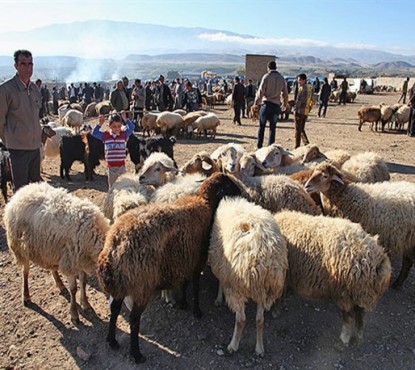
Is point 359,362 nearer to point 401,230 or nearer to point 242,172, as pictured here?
point 401,230

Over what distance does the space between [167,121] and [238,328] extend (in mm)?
10860

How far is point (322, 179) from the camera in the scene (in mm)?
4617

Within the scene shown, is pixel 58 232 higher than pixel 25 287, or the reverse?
pixel 58 232

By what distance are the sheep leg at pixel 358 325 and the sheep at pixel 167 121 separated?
431 inches

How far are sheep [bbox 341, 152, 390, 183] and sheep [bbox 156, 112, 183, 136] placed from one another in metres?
8.27

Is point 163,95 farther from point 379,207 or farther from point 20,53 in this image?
point 379,207

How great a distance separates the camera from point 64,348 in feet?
11.4

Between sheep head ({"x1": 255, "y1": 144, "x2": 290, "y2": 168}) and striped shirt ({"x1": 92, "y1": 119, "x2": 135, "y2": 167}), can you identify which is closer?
striped shirt ({"x1": 92, "y1": 119, "x2": 135, "y2": 167})

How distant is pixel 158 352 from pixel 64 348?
0.87 meters

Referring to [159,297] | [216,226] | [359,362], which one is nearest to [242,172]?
[216,226]

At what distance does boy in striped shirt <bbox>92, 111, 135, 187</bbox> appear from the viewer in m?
5.73

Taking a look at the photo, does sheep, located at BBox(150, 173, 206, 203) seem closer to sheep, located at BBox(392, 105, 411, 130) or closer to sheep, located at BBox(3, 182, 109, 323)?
sheep, located at BBox(3, 182, 109, 323)

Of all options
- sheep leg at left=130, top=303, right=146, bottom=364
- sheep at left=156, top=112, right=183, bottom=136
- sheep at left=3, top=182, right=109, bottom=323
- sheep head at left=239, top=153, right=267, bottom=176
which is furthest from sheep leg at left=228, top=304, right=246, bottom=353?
sheep at left=156, top=112, right=183, bottom=136

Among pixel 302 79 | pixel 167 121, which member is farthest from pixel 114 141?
pixel 167 121
